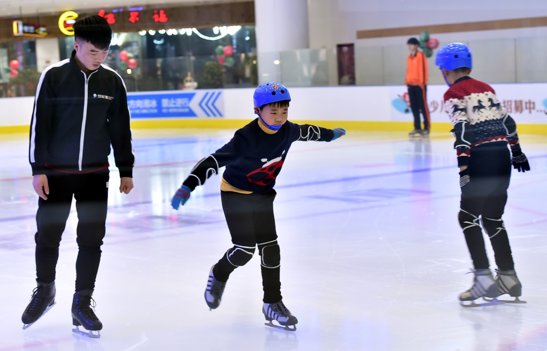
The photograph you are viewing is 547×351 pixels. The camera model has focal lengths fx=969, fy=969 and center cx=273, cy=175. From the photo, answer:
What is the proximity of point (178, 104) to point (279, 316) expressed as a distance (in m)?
14.9

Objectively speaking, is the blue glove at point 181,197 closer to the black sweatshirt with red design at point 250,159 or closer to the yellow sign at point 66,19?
the black sweatshirt with red design at point 250,159

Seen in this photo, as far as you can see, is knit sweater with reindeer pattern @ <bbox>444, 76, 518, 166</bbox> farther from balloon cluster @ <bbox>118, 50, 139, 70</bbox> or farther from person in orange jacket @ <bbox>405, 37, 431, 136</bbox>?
balloon cluster @ <bbox>118, 50, 139, 70</bbox>

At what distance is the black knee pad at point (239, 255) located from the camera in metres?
3.96

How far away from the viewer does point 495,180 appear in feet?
13.6

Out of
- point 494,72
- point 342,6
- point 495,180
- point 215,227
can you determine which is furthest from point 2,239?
point 342,6

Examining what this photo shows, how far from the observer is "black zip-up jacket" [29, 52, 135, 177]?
3.78 meters

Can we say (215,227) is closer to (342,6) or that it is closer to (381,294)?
(381,294)

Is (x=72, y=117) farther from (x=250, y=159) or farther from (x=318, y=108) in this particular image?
(x=318, y=108)

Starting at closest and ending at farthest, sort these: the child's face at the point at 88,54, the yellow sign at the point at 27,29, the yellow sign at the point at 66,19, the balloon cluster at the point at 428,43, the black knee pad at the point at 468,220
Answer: the child's face at the point at 88,54 → the black knee pad at the point at 468,220 → the balloon cluster at the point at 428,43 → the yellow sign at the point at 66,19 → the yellow sign at the point at 27,29

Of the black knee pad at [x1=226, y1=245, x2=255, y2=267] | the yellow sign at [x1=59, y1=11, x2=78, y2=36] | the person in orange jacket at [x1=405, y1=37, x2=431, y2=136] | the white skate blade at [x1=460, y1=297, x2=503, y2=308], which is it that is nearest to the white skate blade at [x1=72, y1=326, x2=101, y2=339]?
the black knee pad at [x1=226, y1=245, x2=255, y2=267]

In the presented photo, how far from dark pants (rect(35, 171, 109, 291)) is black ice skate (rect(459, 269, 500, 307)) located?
1.58m

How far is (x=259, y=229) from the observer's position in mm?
3902

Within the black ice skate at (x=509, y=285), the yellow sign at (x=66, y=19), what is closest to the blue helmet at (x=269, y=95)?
the black ice skate at (x=509, y=285)

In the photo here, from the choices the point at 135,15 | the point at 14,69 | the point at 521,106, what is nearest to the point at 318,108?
the point at 521,106
